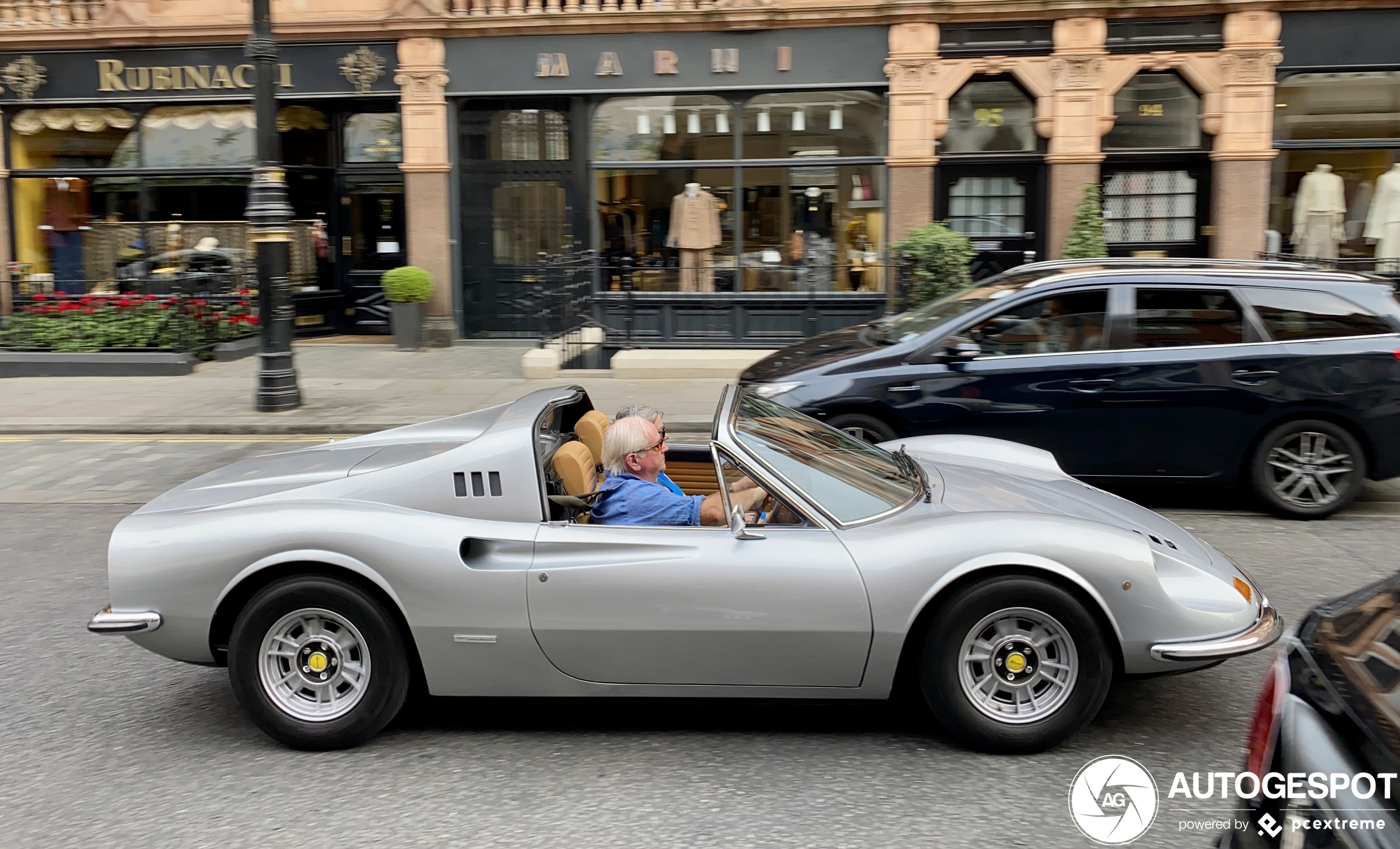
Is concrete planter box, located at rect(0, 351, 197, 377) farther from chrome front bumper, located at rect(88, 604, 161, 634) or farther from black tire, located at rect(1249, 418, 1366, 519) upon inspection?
black tire, located at rect(1249, 418, 1366, 519)

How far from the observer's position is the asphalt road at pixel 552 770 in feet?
12.1

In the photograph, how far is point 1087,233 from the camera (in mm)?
14875

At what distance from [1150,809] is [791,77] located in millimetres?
13371

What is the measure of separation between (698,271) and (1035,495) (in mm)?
11782

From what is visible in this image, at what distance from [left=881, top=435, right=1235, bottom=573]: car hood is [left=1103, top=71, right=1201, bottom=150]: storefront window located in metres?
11.2

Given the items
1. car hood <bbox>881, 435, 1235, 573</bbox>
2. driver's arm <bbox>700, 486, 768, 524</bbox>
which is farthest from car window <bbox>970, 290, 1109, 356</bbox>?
driver's arm <bbox>700, 486, 768, 524</bbox>

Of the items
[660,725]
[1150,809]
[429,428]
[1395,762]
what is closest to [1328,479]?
[1150,809]

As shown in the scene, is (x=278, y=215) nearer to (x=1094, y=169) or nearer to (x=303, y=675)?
(x=303, y=675)

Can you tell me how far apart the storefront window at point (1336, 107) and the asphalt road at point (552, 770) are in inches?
486

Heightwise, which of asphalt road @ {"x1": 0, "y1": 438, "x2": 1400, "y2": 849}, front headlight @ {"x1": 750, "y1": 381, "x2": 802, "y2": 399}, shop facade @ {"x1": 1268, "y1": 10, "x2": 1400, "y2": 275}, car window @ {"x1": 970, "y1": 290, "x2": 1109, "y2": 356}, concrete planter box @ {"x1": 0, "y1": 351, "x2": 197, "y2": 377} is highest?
shop facade @ {"x1": 1268, "y1": 10, "x2": 1400, "y2": 275}

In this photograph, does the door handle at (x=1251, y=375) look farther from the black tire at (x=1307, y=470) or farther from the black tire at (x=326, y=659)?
the black tire at (x=326, y=659)

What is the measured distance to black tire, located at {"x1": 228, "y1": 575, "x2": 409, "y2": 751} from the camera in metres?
4.17

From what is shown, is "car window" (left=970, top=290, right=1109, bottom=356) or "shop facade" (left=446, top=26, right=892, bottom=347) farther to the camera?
"shop facade" (left=446, top=26, right=892, bottom=347)

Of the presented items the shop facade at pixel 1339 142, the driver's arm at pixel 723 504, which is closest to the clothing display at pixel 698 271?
the shop facade at pixel 1339 142
